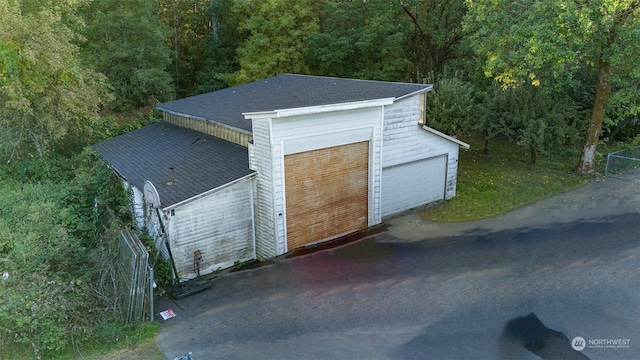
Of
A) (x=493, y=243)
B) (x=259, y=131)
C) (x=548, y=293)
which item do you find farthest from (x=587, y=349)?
(x=259, y=131)

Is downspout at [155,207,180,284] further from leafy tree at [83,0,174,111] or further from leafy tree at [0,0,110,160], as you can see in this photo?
leafy tree at [83,0,174,111]

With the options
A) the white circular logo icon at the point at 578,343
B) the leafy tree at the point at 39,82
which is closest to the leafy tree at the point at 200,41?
the leafy tree at the point at 39,82

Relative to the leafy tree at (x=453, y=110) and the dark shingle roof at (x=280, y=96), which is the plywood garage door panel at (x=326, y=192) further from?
the leafy tree at (x=453, y=110)

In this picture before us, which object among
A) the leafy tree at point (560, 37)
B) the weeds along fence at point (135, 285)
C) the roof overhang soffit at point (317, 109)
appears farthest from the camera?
the leafy tree at point (560, 37)

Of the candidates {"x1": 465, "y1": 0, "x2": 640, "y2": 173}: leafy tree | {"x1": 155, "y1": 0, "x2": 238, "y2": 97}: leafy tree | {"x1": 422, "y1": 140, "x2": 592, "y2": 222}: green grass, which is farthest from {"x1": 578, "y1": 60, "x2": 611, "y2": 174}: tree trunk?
{"x1": 155, "y1": 0, "x2": 238, "y2": 97}: leafy tree

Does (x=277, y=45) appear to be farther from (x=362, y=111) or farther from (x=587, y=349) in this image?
(x=587, y=349)
